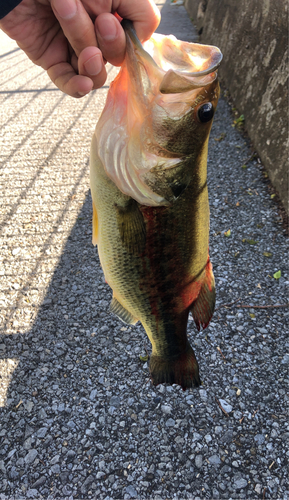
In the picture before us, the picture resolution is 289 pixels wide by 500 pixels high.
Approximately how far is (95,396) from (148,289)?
1.44m

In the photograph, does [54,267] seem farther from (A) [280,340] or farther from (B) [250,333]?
(A) [280,340]

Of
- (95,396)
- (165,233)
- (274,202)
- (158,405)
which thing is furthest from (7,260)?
(274,202)

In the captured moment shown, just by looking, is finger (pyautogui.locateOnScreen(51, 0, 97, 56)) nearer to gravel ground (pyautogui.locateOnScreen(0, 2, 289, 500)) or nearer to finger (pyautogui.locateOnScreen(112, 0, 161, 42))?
finger (pyautogui.locateOnScreen(112, 0, 161, 42))

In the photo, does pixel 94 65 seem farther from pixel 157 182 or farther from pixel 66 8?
pixel 157 182

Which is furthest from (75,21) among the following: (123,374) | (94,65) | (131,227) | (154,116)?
(123,374)

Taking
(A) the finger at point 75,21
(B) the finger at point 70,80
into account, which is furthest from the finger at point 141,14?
(B) the finger at point 70,80

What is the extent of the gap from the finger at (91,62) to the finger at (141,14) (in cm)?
14

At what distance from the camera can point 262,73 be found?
14.8 feet

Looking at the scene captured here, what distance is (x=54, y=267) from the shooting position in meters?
3.34

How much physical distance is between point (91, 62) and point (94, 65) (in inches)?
0.5

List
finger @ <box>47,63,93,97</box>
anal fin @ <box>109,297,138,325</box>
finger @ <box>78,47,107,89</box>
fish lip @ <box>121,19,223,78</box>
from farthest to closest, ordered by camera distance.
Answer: anal fin @ <box>109,297,138,325</box> < finger @ <box>47,63,93,97</box> < finger @ <box>78,47,107,89</box> < fish lip @ <box>121,19,223,78</box>

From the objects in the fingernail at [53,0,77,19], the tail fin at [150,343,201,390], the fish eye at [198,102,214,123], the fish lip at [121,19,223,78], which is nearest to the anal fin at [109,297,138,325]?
the tail fin at [150,343,201,390]

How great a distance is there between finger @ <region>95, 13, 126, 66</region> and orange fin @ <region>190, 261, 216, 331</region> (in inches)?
34.3

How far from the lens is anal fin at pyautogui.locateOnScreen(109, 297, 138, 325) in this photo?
A: 5.00 feet
